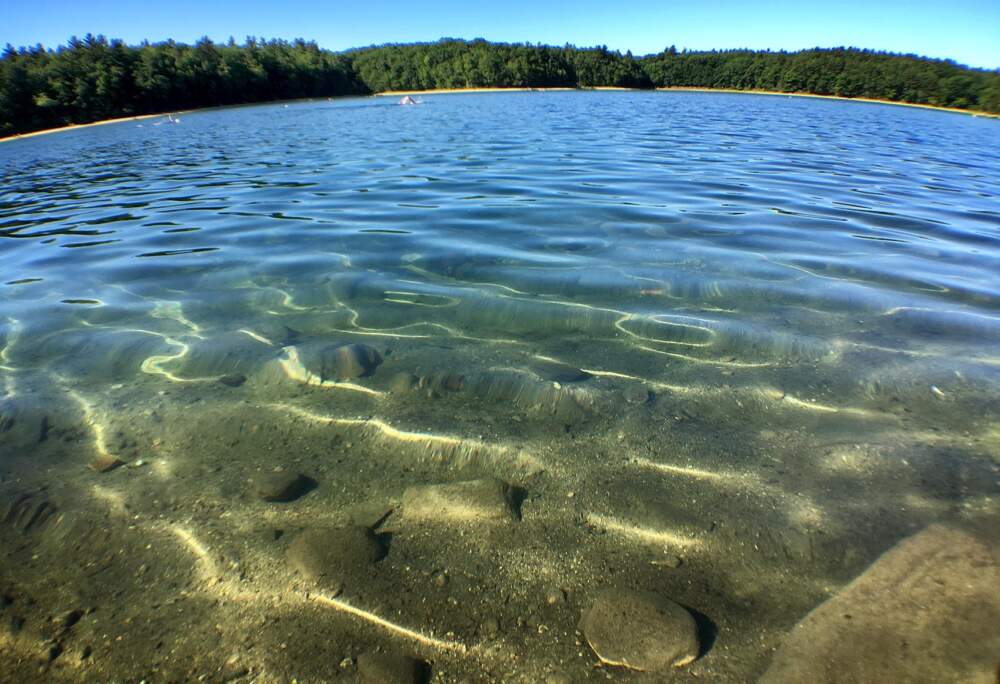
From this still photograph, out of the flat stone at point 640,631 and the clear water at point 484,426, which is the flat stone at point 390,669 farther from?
the flat stone at point 640,631

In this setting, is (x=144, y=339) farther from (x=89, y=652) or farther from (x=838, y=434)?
(x=838, y=434)

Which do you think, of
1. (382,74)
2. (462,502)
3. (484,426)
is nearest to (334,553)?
(462,502)

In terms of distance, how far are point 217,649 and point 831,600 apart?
1621 millimetres

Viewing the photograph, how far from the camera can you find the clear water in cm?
143

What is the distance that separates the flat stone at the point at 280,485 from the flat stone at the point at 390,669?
77 centimetres

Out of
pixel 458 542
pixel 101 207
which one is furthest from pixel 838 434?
pixel 101 207

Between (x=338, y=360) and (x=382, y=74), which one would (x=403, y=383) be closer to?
(x=338, y=360)

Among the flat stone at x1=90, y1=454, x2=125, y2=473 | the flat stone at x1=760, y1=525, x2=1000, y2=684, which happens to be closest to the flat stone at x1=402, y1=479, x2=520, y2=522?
the flat stone at x1=760, y1=525, x2=1000, y2=684

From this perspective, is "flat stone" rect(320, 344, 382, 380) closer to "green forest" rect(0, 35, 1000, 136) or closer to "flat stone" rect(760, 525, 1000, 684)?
"flat stone" rect(760, 525, 1000, 684)

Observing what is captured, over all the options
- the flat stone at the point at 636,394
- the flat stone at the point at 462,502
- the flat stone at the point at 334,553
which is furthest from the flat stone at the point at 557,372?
the flat stone at the point at 334,553

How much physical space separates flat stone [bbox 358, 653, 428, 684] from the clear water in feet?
Result: 0.15

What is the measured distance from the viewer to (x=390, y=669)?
1.26 m

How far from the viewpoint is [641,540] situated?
1658 mm

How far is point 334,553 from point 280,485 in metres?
0.46
